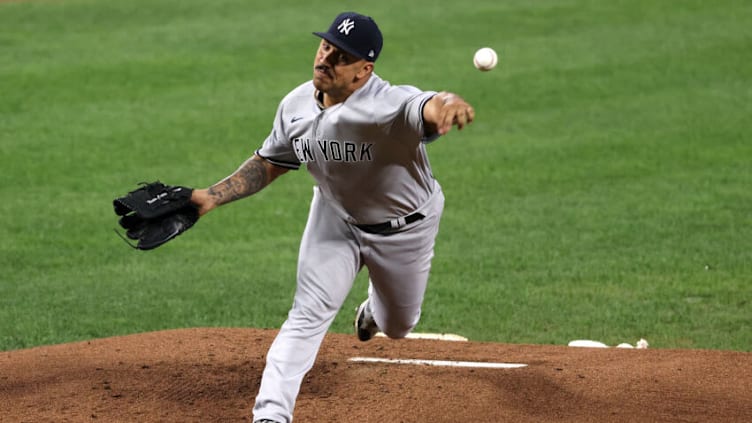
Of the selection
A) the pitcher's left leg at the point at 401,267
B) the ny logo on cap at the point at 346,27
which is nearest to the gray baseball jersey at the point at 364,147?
the pitcher's left leg at the point at 401,267

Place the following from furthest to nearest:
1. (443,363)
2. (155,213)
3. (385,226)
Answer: (443,363)
(385,226)
(155,213)

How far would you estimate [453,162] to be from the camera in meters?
12.7

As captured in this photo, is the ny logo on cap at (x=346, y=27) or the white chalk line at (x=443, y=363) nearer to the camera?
the ny logo on cap at (x=346, y=27)

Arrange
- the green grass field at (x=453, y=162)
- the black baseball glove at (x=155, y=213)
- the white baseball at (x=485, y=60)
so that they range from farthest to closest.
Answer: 1. the green grass field at (x=453, y=162)
2. the white baseball at (x=485, y=60)
3. the black baseball glove at (x=155, y=213)

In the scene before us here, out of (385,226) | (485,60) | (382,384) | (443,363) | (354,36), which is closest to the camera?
(354,36)

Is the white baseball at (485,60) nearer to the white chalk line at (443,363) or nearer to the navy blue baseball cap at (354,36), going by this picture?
the navy blue baseball cap at (354,36)

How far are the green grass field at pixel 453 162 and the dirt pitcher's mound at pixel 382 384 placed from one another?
4.36 ft

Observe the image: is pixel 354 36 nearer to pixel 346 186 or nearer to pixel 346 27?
pixel 346 27

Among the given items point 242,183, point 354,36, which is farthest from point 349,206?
point 354,36

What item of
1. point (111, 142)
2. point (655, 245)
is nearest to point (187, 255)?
point (111, 142)

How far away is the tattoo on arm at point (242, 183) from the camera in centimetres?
590

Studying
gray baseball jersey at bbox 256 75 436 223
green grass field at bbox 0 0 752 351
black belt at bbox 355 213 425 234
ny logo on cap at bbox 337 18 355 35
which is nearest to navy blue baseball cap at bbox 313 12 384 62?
ny logo on cap at bbox 337 18 355 35

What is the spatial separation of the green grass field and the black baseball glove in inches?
114

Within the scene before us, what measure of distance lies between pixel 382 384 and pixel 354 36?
1.94 meters
